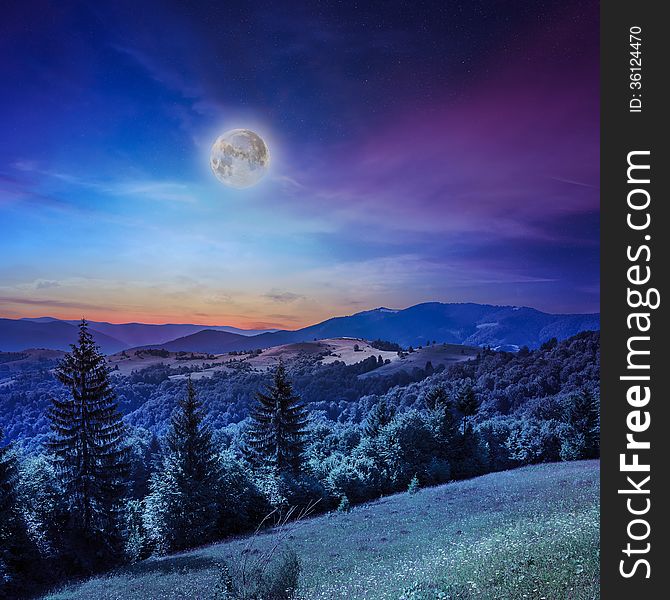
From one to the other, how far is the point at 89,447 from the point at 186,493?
23.4 feet

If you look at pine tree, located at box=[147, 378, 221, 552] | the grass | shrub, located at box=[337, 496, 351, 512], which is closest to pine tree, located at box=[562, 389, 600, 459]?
the grass

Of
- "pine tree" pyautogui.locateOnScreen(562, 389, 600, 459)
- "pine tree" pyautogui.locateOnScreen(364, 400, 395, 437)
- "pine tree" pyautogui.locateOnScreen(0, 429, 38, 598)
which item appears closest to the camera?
"pine tree" pyautogui.locateOnScreen(0, 429, 38, 598)

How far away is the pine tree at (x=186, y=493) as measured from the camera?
22469 millimetres

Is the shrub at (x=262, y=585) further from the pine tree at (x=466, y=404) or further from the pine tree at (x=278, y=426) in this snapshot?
the pine tree at (x=466, y=404)

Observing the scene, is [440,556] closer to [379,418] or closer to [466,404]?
[466,404]

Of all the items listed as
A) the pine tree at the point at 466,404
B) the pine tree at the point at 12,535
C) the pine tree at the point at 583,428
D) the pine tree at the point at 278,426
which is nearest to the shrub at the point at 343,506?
the pine tree at the point at 278,426

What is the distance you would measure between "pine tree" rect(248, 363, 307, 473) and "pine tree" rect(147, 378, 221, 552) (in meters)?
10.8

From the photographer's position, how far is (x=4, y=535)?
1923cm

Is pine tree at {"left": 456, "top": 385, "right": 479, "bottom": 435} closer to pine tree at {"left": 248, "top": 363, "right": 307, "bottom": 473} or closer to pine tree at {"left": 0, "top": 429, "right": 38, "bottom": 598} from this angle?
pine tree at {"left": 248, "top": 363, "right": 307, "bottom": 473}

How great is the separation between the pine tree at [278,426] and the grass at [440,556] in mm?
15480

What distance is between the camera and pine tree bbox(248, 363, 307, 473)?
37688mm

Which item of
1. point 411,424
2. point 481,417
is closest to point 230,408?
point 481,417

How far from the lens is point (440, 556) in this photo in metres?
10.7

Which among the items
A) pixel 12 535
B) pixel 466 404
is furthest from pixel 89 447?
pixel 466 404
